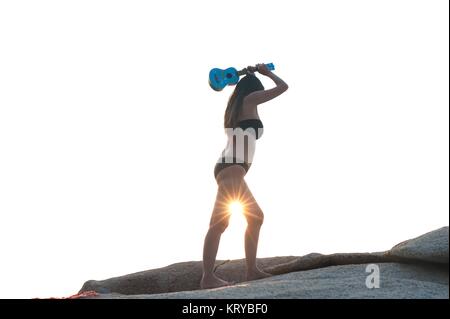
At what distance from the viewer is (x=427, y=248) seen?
27.9ft

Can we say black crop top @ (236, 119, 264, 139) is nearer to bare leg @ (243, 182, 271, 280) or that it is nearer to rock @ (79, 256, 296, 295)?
bare leg @ (243, 182, 271, 280)

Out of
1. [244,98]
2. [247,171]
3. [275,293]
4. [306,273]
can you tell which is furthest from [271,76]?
[275,293]

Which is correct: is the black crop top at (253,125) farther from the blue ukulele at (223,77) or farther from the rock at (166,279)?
the rock at (166,279)

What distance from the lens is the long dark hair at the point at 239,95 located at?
9055 millimetres

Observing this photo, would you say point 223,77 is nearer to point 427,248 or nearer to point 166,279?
point 427,248

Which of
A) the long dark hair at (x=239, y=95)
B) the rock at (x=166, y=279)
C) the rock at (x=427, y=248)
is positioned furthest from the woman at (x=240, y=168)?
the rock at (x=427, y=248)

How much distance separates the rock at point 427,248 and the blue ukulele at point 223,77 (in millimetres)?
3111

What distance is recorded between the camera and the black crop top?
352 inches

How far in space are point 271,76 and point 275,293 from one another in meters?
3.33

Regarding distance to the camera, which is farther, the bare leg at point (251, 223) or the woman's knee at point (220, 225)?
the bare leg at point (251, 223)

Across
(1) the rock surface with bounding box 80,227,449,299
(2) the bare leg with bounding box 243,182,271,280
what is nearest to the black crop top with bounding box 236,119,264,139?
(2) the bare leg with bounding box 243,182,271,280

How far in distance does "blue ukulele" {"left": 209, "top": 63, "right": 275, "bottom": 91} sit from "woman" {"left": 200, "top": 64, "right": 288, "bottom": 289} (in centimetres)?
9

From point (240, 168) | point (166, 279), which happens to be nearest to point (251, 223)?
point (240, 168)

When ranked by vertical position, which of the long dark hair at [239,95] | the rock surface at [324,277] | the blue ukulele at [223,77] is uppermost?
the blue ukulele at [223,77]
